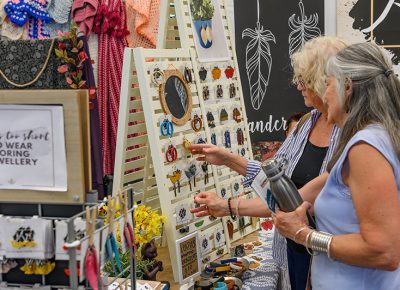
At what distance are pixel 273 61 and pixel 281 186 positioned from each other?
8.78 feet

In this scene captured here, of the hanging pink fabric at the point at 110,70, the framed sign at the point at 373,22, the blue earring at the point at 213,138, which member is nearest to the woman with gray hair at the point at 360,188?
the blue earring at the point at 213,138

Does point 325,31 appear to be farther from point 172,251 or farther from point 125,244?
point 125,244

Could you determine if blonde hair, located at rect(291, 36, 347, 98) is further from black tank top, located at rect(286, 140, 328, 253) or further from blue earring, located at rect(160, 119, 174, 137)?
blue earring, located at rect(160, 119, 174, 137)

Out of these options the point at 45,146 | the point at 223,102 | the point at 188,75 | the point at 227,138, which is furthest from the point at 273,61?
the point at 45,146

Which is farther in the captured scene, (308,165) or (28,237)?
(308,165)

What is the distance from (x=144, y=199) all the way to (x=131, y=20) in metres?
1.41

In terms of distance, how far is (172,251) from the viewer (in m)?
2.37

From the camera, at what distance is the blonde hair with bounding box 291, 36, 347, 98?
2.12 m

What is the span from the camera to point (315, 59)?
7.04ft

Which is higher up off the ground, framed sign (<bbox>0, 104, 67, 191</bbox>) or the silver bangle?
framed sign (<bbox>0, 104, 67, 191</bbox>)

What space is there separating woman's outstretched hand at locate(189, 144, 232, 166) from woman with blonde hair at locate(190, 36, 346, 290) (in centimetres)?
25

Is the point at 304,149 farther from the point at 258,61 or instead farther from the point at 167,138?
the point at 258,61

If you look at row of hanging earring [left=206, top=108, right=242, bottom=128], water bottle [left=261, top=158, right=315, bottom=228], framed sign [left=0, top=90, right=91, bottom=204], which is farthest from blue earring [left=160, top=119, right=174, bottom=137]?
framed sign [left=0, top=90, right=91, bottom=204]

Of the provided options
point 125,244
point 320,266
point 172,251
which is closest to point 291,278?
point 172,251
